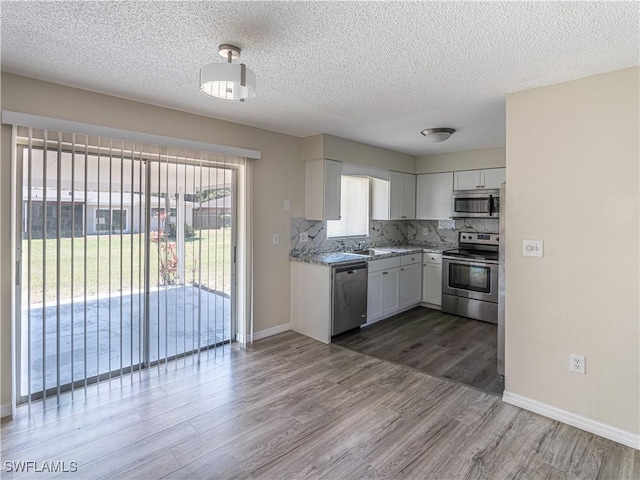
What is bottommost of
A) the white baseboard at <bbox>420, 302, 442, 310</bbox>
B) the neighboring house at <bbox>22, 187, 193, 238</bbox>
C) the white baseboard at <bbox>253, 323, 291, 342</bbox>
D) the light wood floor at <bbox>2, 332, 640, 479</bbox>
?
the light wood floor at <bbox>2, 332, 640, 479</bbox>

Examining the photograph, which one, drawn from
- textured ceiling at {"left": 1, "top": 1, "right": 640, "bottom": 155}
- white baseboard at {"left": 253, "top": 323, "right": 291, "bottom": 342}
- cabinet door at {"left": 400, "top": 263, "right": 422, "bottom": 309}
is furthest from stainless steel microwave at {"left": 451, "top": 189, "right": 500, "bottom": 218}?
white baseboard at {"left": 253, "top": 323, "right": 291, "bottom": 342}

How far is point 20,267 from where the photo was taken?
2418 mm

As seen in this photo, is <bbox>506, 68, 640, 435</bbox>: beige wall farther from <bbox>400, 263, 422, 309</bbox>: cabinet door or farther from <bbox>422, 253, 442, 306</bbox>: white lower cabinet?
<bbox>422, 253, 442, 306</bbox>: white lower cabinet

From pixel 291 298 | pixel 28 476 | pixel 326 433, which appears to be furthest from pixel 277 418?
pixel 291 298

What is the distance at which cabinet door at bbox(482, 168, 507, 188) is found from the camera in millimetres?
4812

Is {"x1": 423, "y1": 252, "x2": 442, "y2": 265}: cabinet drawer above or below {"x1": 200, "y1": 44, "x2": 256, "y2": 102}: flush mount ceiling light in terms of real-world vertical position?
below

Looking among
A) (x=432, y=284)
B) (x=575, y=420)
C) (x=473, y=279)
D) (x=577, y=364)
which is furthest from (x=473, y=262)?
(x=575, y=420)

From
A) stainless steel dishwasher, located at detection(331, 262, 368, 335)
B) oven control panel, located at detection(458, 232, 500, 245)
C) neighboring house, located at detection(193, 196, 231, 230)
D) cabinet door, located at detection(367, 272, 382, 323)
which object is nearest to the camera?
neighboring house, located at detection(193, 196, 231, 230)

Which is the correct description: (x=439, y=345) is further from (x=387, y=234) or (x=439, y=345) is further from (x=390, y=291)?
(x=387, y=234)

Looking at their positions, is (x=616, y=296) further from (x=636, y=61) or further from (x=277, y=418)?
(x=277, y=418)

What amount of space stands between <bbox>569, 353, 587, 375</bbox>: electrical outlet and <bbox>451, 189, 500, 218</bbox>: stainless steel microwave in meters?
2.83

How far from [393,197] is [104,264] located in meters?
3.98

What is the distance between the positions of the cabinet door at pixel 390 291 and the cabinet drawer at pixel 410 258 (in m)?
0.18

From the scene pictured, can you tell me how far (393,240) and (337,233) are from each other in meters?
1.43
